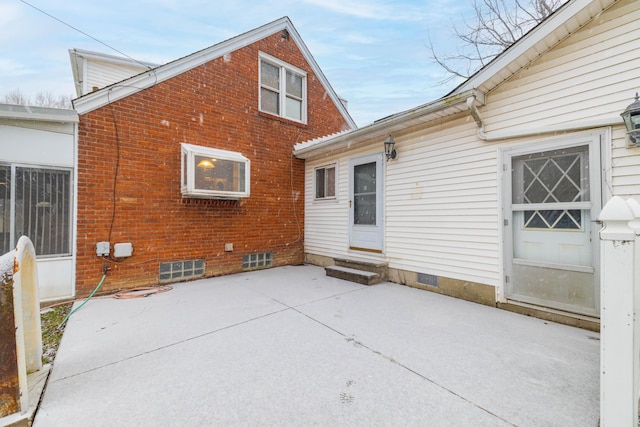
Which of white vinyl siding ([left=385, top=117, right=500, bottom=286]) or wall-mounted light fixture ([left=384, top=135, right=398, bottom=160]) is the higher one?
wall-mounted light fixture ([left=384, top=135, right=398, bottom=160])

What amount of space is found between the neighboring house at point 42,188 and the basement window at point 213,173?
1.67m

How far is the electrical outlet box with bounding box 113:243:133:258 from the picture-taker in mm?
4625

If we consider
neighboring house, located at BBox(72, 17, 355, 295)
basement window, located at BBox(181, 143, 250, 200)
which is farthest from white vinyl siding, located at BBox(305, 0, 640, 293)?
basement window, located at BBox(181, 143, 250, 200)

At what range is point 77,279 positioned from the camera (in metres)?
4.35

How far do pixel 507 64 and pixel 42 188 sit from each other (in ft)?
22.7

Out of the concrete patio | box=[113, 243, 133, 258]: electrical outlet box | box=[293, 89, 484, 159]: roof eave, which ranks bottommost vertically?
the concrete patio

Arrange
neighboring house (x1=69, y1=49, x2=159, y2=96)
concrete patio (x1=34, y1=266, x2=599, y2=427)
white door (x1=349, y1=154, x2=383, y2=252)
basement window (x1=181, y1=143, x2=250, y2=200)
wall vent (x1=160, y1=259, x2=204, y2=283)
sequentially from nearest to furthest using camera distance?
concrete patio (x1=34, y1=266, x2=599, y2=427) < basement window (x1=181, y1=143, x2=250, y2=200) < wall vent (x1=160, y1=259, x2=204, y2=283) < white door (x1=349, y1=154, x2=383, y2=252) < neighboring house (x1=69, y1=49, x2=159, y2=96)

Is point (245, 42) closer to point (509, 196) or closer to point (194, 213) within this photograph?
point (194, 213)

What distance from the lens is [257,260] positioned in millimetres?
6465

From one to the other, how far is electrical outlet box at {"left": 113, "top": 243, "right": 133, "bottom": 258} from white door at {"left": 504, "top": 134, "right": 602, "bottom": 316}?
236 inches

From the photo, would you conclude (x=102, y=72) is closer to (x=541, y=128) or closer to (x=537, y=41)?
(x=537, y=41)

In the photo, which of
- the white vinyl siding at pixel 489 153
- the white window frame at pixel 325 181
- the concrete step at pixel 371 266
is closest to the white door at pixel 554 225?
the white vinyl siding at pixel 489 153

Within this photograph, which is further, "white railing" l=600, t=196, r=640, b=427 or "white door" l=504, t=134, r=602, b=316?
"white door" l=504, t=134, r=602, b=316

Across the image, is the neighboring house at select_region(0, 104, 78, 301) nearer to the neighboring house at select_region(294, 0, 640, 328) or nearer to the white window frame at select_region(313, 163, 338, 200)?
the white window frame at select_region(313, 163, 338, 200)
